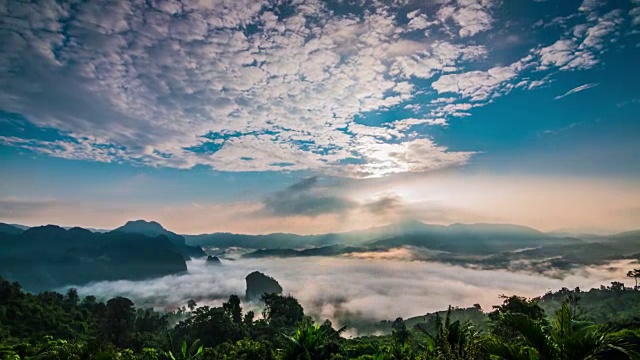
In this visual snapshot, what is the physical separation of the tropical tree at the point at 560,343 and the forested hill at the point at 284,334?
0.5 inches

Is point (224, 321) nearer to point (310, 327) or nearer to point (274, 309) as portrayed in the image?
point (274, 309)

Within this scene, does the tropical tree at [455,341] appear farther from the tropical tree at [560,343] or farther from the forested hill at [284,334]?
the tropical tree at [560,343]

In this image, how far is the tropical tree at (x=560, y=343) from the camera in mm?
5042

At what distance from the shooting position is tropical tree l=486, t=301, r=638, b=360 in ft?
16.5

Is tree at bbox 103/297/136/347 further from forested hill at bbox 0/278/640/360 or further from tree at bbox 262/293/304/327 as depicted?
tree at bbox 262/293/304/327

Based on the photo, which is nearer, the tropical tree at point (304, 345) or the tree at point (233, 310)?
the tropical tree at point (304, 345)

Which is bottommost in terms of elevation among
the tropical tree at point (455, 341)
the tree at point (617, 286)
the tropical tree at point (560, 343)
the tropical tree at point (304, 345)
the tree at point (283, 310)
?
the tree at point (617, 286)

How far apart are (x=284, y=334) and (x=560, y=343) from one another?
1360 centimetres

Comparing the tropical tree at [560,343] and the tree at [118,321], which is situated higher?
the tropical tree at [560,343]

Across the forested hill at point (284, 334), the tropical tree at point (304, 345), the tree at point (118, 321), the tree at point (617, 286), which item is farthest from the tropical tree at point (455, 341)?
the tree at point (617, 286)

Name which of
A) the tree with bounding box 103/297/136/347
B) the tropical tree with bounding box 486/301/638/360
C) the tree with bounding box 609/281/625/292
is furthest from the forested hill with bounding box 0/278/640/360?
the tree with bounding box 609/281/625/292

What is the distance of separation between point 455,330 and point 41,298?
89.8 metres

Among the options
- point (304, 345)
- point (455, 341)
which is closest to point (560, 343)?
point (455, 341)

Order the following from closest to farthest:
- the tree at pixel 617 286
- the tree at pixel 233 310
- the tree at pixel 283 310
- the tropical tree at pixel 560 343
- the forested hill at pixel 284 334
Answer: the tropical tree at pixel 560 343, the forested hill at pixel 284 334, the tree at pixel 233 310, the tree at pixel 283 310, the tree at pixel 617 286
